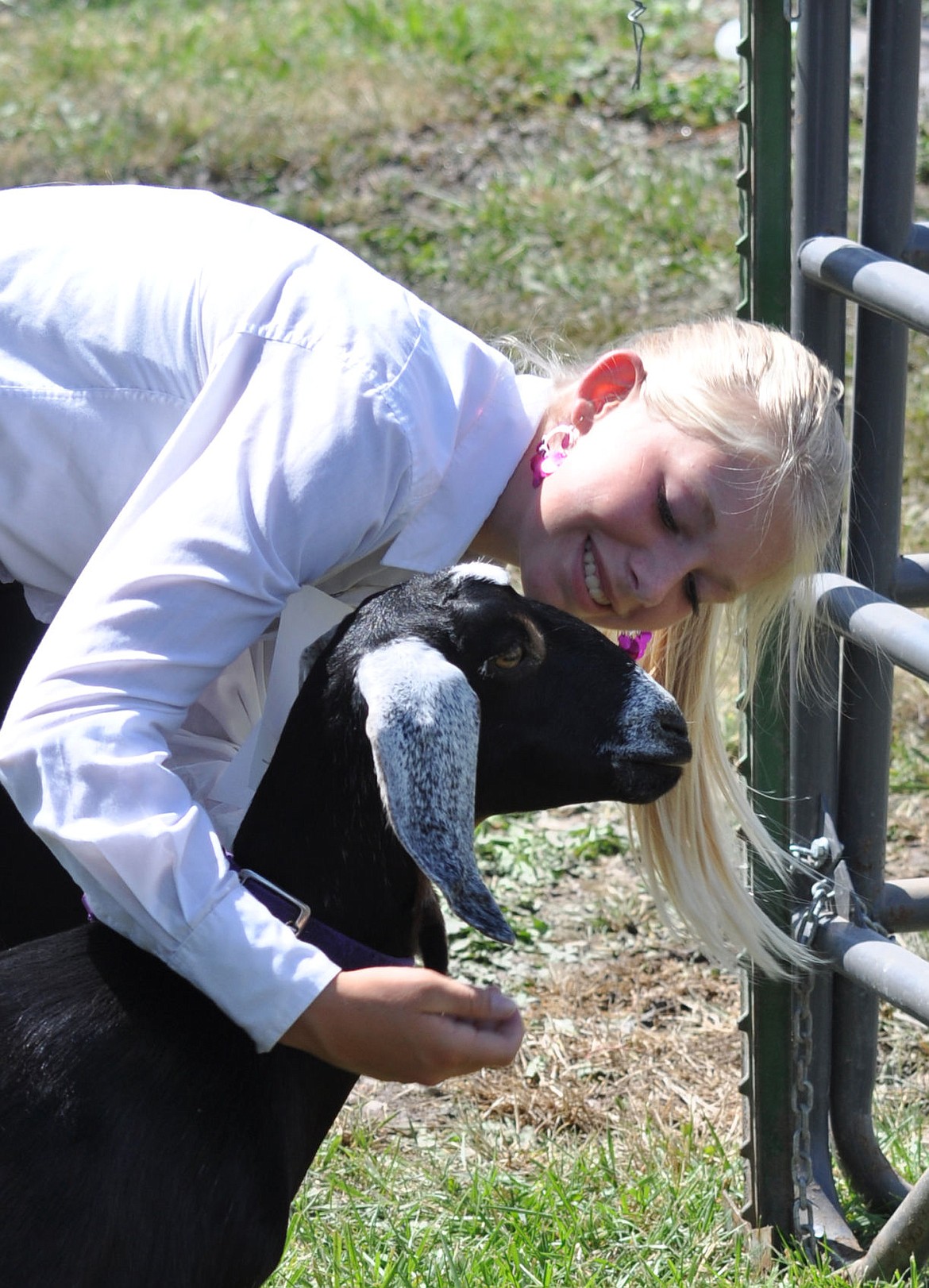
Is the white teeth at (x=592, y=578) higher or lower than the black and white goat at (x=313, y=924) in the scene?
higher

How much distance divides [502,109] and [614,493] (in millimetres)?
4449

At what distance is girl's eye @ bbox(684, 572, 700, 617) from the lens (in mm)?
2342

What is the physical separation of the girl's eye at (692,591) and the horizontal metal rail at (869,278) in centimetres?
44

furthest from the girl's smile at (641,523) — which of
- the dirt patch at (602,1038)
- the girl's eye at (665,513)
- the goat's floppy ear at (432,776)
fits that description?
the dirt patch at (602,1038)

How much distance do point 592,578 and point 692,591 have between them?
0.49ft

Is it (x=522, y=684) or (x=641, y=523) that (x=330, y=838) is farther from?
(x=641, y=523)

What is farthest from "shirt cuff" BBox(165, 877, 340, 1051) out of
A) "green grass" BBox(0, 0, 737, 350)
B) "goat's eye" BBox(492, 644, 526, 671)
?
"green grass" BBox(0, 0, 737, 350)

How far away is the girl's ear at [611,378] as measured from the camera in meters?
2.40

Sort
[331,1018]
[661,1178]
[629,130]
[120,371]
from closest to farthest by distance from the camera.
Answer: [331,1018] → [120,371] → [661,1178] → [629,130]

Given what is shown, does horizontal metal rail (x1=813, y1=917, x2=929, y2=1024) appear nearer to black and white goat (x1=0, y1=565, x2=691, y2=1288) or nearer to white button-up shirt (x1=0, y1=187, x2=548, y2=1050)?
black and white goat (x1=0, y1=565, x2=691, y2=1288)

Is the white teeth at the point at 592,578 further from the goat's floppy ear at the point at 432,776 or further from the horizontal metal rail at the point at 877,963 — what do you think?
the horizontal metal rail at the point at 877,963

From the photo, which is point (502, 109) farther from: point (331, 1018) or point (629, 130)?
point (331, 1018)

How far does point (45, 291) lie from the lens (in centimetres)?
224

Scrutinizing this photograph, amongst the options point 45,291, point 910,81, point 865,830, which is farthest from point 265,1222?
point 910,81
